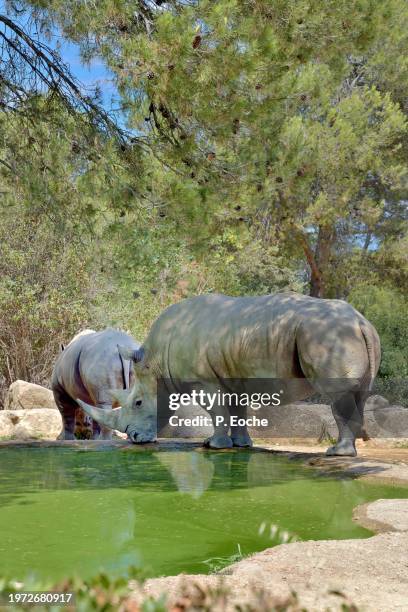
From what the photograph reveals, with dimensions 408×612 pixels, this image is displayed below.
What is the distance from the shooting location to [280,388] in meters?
7.50

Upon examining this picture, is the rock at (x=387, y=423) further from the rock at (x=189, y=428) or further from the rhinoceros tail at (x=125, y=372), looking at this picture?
the rhinoceros tail at (x=125, y=372)

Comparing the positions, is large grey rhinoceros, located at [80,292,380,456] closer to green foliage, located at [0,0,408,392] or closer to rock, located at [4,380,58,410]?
green foliage, located at [0,0,408,392]

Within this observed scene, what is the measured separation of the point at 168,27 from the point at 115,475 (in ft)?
10.7

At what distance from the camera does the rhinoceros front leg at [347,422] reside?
7051mm

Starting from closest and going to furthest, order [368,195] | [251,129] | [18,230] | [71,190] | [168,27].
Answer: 1. [168,27]
2. [251,129]
3. [71,190]
4. [18,230]
5. [368,195]

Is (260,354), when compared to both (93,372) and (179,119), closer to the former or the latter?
(179,119)

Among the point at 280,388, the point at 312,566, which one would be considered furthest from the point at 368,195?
the point at 312,566

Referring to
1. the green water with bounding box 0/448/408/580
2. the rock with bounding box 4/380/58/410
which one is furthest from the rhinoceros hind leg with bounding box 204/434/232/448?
the rock with bounding box 4/380/58/410

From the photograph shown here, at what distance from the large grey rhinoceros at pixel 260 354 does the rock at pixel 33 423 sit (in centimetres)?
376

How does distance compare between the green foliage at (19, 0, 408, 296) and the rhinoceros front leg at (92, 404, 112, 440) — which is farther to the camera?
the rhinoceros front leg at (92, 404, 112, 440)

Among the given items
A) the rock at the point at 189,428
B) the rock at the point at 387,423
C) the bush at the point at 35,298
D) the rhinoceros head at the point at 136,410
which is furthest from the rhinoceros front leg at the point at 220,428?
the bush at the point at 35,298

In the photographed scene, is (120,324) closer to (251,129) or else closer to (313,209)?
(313,209)

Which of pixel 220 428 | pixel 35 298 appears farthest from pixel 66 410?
pixel 35 298

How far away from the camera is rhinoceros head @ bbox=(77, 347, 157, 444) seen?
8219 mm
